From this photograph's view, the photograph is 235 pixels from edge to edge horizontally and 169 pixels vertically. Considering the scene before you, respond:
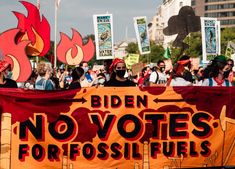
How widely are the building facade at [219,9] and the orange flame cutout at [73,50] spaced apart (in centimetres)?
12118

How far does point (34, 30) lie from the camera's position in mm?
16469

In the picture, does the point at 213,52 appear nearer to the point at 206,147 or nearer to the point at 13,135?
the point at 206,147

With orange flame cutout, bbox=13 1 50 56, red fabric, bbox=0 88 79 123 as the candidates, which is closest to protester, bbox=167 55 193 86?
red fabric, bbox=0 88 79 123

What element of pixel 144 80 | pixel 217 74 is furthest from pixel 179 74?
pixel 144 80

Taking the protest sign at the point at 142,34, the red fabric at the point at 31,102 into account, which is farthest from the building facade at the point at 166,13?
the red fabric at the point at 31,102

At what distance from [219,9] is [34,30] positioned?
128631 mm

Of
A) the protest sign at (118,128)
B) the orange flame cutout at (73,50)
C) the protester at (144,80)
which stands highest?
the orange flame cutout at (73,50)

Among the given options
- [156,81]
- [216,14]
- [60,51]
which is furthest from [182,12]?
[216,14]

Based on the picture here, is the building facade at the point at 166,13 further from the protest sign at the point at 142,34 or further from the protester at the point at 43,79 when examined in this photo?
the protester at the point at 43,79

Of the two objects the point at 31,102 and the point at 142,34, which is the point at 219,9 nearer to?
the point at 142,34

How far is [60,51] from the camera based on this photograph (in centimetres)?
2158

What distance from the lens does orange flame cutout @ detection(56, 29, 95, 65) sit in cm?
2143

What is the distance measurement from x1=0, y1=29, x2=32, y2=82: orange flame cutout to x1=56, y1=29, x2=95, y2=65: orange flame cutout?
7.77 m

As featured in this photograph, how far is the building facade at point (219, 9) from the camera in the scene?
141000 millimetres
